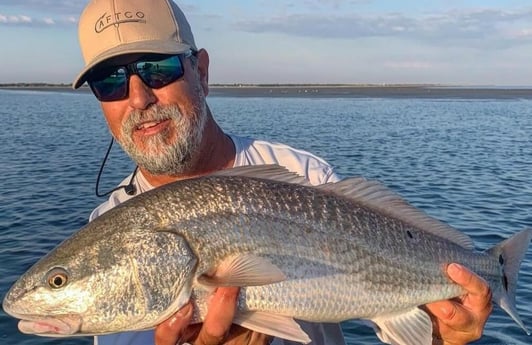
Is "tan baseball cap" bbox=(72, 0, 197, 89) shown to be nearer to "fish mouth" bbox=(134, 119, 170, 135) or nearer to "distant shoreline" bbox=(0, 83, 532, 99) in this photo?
"fish mouth" bbox=(134, 119, 170, 135)

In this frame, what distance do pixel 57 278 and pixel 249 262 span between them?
100 centimetres

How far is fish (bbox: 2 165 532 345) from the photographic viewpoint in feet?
10.00

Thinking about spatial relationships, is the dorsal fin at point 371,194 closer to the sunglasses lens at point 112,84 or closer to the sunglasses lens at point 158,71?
the sunglasses lens at point 158,71

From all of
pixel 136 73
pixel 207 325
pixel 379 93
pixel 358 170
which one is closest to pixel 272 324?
pixel 207 325

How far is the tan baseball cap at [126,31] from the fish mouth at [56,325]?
5.84 feet

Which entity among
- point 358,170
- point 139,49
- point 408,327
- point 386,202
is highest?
point 139,49

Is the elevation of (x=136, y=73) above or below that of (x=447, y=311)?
above

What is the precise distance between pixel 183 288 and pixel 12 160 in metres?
21.7

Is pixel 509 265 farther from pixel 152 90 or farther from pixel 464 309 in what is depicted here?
pixel 152 90

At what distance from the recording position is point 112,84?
13.4 ft

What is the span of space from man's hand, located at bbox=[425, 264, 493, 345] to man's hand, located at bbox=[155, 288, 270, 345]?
1.36 m

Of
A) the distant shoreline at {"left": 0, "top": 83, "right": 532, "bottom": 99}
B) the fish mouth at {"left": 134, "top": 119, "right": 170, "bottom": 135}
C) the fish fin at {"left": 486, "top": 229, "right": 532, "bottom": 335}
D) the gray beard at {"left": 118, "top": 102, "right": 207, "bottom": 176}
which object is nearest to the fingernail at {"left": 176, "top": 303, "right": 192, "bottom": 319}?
the gray beard at {"left": 118, "top": 102, "right": 207, "bottom": 176}

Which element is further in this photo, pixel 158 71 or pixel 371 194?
pixel 158 71

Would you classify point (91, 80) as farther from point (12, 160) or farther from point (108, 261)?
point (12, 160)
